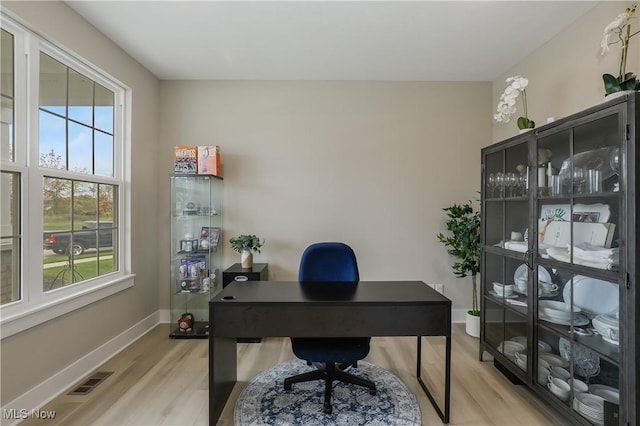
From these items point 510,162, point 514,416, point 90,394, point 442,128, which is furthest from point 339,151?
point 90,394

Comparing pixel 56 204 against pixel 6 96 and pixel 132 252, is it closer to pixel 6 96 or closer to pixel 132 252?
pixel 6 96

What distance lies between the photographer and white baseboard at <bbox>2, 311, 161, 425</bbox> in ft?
6.26

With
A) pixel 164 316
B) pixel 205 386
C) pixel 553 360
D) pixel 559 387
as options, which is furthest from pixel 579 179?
pixel 164 316

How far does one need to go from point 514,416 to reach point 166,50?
13.2ft

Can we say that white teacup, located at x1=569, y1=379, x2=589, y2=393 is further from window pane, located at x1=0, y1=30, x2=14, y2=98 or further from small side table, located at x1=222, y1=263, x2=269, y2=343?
window pane, located at x1=0, y1=30, x2=14, y2=98

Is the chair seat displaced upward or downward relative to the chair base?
upward

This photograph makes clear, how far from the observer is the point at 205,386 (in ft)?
7.43

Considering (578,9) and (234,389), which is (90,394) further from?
(578,9)

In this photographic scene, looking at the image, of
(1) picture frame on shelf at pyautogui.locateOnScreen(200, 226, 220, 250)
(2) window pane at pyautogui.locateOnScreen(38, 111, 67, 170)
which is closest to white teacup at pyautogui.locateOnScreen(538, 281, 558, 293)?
(1) picture frame on shelf at pyautogui.locateOnScreen(200, 226, 220, 250)

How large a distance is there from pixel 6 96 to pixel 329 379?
107 inches

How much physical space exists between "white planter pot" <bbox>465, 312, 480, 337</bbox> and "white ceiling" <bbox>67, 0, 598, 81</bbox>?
261 cm

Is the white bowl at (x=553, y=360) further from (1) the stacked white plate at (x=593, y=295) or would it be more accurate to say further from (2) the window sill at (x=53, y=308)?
(2) the window sill at (x=53, y=308)

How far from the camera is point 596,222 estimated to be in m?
1.71

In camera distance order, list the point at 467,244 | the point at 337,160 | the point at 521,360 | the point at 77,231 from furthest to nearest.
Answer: the point at 337,160 < the point at 467,244 < the point at 77,231 < the point at 521,360
